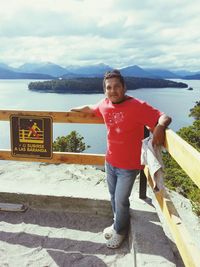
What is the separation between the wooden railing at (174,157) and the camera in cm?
254

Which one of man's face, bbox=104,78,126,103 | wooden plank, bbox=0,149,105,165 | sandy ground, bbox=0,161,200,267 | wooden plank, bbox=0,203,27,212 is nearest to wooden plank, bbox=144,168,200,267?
sandy ground, bbox=0,161,200,267

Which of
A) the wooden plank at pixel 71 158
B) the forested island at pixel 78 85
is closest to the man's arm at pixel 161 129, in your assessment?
the wooden plank at pixel 71 158

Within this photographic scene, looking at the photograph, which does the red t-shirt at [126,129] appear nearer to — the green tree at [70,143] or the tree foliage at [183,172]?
the tree foliage at [183,172]

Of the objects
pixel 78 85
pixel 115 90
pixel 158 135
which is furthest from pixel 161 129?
pixel 78 85

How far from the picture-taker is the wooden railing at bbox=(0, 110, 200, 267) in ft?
8.34

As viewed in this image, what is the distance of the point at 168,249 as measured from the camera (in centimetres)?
372

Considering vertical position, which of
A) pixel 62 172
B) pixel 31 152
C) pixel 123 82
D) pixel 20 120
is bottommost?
pixel 62 172

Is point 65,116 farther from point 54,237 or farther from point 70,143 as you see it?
point 70,143

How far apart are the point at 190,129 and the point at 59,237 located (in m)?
22.8

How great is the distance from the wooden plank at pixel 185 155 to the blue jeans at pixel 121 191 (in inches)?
29.1

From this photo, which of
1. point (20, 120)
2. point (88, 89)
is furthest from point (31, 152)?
point (88, 89)

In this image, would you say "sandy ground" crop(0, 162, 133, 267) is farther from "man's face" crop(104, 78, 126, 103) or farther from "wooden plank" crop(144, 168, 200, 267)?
"man's face" crop(104, 78, 126, 103)

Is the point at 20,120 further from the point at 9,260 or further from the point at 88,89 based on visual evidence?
the point at 88,89

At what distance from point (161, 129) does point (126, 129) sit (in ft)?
1.52
